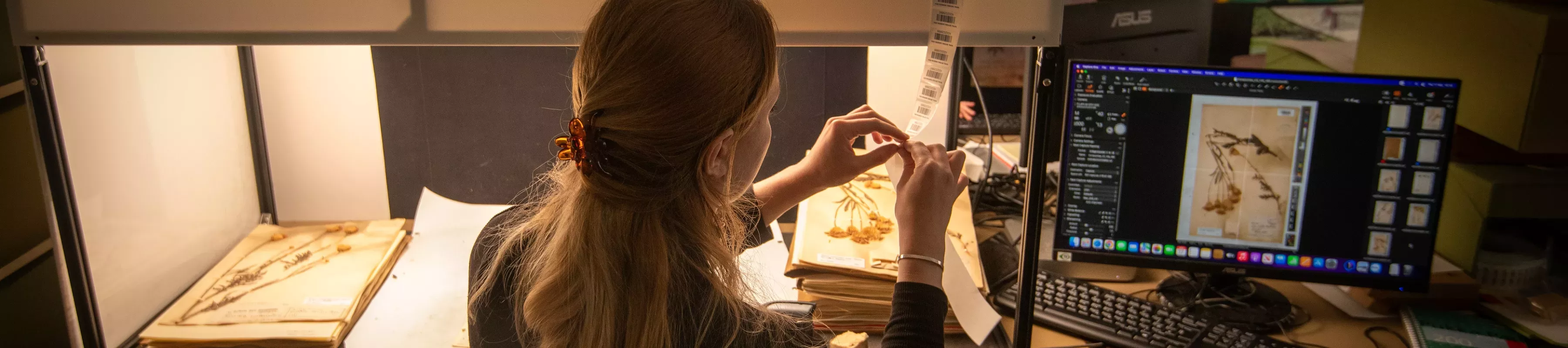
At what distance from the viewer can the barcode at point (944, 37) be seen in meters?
0.92

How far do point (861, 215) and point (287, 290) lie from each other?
80 centimetres

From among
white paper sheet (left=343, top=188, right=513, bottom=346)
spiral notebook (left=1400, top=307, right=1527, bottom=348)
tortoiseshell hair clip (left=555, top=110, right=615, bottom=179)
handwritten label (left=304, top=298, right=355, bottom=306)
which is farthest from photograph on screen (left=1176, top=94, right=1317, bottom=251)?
handwritten label (left=304, top=298, right=355, bottom=306)

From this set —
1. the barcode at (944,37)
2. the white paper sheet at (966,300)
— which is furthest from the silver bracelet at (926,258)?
the barcode at (944,37)

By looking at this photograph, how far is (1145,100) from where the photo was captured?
47.0 inches

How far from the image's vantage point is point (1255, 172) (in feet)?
4.05

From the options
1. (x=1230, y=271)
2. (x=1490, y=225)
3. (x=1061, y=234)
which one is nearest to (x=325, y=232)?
(x=1061, y=234)

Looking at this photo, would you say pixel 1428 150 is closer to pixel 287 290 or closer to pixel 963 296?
pixel 963 296

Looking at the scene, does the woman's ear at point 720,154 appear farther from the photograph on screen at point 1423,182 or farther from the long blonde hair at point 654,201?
the photograph on screen at point 1423,182

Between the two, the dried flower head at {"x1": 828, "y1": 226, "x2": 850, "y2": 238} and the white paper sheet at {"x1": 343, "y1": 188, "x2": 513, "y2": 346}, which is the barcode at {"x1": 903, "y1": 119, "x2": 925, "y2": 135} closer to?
the dried flower head at {"x1": 828, "y1": 226, "x2": 850, "y2": 238}

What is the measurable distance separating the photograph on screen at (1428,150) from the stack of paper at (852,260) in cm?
60

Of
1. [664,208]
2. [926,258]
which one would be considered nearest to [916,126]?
[926,258]

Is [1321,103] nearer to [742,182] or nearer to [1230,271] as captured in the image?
[1230,271]

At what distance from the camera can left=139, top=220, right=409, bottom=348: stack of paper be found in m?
1.08

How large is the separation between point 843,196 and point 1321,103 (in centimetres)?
68
